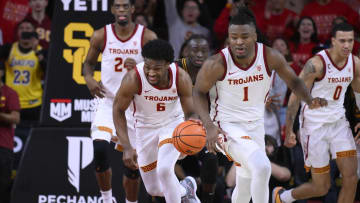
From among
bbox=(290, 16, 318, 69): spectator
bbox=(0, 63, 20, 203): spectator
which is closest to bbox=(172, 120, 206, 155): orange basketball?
bbox=(0, 63, 20, 203): spectator

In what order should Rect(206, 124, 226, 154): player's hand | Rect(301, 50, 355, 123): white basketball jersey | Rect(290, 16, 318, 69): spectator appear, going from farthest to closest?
Rect(290, 16, 318, 69): spectator, Rect(301, 50, 355, 123): white basketball jersey, Rect(206, 124, 226, 154): player's hand

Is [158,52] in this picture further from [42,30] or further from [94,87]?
[42,30]

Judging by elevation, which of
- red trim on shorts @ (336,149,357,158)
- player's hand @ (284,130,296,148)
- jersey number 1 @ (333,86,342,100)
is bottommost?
red trim on shorts @ (336,149,357,158)

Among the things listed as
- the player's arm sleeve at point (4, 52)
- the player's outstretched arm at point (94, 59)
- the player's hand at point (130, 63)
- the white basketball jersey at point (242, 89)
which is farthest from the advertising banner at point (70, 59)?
the white basketball jersey at point (242, 89)

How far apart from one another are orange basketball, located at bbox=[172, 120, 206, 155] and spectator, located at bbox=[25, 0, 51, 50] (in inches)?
181

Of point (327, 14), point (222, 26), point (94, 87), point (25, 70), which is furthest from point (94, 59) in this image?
point (327, 14)

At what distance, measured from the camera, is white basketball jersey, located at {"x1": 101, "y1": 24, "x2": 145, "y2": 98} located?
26.5 ft

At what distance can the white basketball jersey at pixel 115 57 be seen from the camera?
26.5 ft

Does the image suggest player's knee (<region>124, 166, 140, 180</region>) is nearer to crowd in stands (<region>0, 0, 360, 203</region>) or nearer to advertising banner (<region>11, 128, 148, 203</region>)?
crowd in stands (<region>0, 0, 360, 203</region>)

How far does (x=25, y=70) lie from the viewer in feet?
34.1

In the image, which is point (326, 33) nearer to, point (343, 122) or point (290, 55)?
point (290, 55)

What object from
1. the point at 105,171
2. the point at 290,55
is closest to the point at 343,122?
the point at 290,55

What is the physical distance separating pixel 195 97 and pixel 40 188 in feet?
10.6

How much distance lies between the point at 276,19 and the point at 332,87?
3039mm
